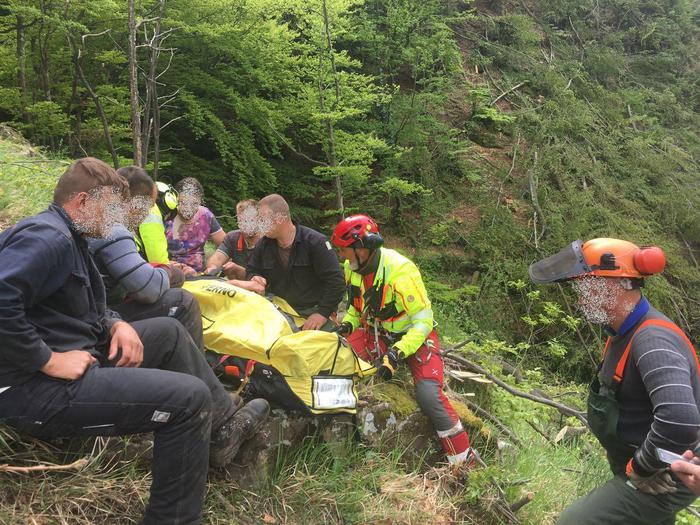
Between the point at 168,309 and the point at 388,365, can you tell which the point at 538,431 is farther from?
the point at 168,309

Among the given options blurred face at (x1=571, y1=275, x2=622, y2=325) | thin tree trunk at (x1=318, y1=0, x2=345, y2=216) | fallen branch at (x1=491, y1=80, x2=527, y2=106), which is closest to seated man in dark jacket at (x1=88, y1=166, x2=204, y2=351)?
blurred face at (x1=571, y1=275, x2=622, y2=325)

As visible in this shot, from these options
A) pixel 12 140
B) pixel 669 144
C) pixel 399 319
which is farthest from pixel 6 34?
pixel 669 144

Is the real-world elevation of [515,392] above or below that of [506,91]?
below

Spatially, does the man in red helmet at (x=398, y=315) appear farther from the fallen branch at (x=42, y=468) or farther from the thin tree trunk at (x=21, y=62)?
the thin tree trunk at (x=21, y=62)

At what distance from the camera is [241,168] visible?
33.4 ft

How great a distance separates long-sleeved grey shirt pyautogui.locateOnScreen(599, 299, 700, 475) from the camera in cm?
234

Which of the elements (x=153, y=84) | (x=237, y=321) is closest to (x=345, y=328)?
(x=237, y=321)

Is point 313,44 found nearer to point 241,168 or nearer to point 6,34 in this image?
point 241,168

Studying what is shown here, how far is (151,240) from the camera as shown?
3.88 metres

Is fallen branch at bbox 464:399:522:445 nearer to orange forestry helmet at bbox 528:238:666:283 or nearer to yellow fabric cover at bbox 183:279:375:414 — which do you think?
yellow fabric cover at bbox 183:279:375:414

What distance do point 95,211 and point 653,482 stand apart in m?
2.98

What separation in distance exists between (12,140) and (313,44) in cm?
568

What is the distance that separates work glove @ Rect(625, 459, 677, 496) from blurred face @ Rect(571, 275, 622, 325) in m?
0.76

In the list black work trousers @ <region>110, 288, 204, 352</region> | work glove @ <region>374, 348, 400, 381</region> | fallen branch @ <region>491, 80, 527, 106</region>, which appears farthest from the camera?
fallen branch @ <region>491, 80, 527, 106</region>
